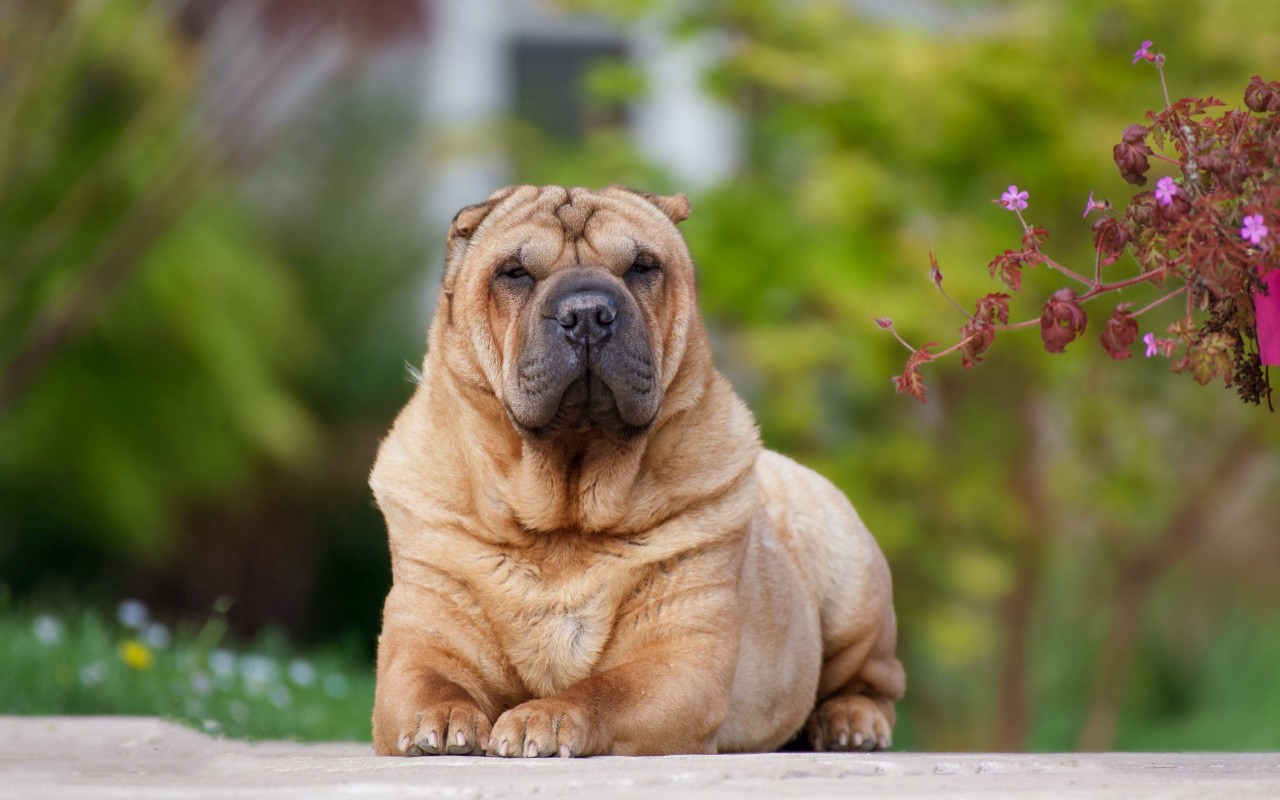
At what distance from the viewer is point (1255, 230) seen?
2934mm

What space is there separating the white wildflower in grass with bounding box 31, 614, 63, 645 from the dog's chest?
2562 millimetres

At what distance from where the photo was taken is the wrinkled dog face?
142 inches

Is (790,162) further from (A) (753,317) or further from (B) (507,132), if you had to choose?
(A) (753,317)

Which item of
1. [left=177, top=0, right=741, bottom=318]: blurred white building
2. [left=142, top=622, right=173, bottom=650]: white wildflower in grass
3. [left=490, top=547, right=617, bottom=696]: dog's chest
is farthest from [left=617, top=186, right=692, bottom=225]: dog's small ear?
[left=177, top=0, right=741, bottom=318]: blurred white building

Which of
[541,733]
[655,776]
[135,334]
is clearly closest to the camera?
[655,776]

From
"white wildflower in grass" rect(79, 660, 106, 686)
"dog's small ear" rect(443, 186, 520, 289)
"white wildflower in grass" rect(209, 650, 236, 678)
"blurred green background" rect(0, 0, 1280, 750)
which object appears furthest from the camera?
"blurred green background" rect(0, 0, 1280, 750)

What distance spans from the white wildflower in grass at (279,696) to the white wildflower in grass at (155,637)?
0.46m

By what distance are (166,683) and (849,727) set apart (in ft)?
7.62

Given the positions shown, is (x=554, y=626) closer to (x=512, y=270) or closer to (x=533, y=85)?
(x=512, y=270)

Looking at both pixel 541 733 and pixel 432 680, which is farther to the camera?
pixel 432 680

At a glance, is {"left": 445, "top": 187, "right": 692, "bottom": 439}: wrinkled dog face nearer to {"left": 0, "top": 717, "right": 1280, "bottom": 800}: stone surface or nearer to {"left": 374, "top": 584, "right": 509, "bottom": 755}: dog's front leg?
{"left": 374, "top": 584, "right": 509, "bottom": 755}: dog's front leg

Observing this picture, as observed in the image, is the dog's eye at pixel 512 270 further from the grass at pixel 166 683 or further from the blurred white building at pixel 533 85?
the blurred white building at pixel 533 85

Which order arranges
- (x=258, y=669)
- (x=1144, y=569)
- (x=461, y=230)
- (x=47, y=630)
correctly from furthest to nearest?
(x=1144, y=569), (x=258, y=669), (x=47, y=630), (x=461, y=230)

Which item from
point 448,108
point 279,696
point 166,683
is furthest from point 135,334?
point 166,683
